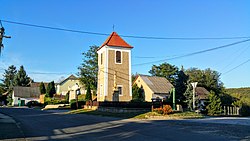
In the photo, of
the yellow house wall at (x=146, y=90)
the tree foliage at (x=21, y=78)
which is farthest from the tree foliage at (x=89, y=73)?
the tree foliage at (x=21, y=78)

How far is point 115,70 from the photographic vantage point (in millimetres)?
40188

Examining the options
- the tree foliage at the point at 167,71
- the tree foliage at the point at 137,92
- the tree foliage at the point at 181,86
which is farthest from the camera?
the tree foliage at the point at 167,71

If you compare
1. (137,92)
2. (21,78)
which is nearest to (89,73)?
(137,92)

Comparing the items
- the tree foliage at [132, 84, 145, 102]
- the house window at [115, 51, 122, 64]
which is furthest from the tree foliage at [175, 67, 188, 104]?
the tree foliage at [132, 84, 145, 102]

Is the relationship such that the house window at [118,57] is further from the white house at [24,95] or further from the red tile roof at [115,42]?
the white house at [24,95]

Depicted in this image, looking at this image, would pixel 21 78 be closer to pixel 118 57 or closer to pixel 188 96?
pixel 118 57

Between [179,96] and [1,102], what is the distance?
7032cm

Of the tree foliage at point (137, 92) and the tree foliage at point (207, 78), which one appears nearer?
the tree foliage at point (137, 92)

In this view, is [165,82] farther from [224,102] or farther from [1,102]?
[1,102]

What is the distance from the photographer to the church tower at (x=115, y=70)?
3966 cm

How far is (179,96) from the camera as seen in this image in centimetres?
3575

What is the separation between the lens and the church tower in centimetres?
3966

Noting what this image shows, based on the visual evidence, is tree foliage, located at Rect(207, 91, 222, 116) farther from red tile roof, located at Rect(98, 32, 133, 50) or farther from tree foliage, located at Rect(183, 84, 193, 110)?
red tile roof, located at Rect(98, 32, 133, 50)

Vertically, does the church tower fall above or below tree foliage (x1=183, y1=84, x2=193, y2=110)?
above
